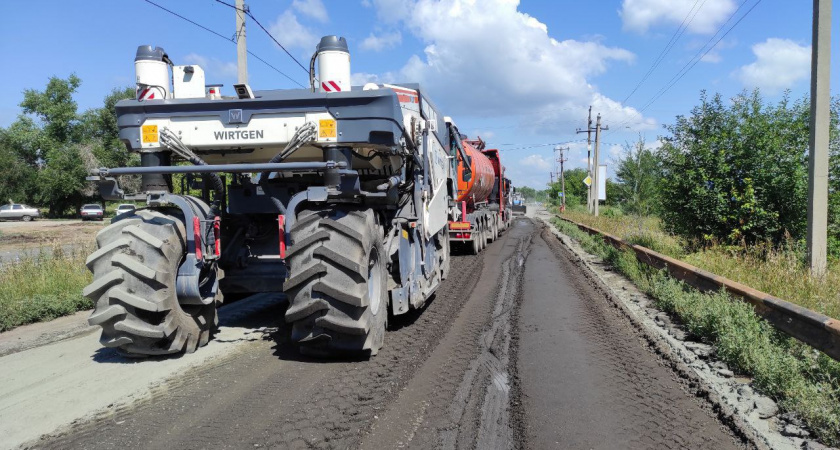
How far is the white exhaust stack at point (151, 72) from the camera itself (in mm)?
5797

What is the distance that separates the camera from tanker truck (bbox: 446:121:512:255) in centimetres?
1414

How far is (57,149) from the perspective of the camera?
5038cm

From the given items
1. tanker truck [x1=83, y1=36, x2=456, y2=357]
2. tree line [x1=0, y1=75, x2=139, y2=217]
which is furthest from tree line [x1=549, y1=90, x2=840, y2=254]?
tree line [x1=0, y1=75, x2=139, y2=217]

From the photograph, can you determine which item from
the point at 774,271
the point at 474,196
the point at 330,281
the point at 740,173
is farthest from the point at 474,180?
the point at 330,281

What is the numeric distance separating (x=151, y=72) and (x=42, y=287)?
4.85 meters

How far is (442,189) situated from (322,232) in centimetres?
435

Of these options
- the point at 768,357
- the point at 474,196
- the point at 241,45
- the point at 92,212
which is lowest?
the point at 768,357

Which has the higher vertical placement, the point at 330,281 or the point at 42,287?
the point at 330,281

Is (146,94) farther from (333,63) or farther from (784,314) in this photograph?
(784,314)

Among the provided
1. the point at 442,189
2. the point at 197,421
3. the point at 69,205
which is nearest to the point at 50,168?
the point at 69,205

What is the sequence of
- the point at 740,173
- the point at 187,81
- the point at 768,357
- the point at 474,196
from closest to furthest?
the point at 768,357
the point at 187,81
the point at 740,173
the point at 474,196

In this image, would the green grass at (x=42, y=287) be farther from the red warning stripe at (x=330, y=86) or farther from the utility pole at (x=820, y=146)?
the utility pole at (x=820, y=146)

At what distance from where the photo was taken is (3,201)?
48594 mm

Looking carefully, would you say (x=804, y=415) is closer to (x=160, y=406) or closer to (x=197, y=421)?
(x=197, y=421)
